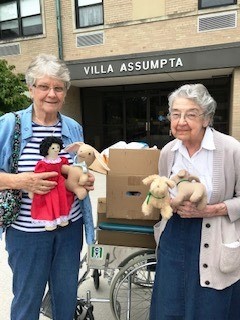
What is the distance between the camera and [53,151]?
1576 millimetres

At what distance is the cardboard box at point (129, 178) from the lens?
1.99 meters

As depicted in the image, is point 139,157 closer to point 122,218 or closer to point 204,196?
point 122,218

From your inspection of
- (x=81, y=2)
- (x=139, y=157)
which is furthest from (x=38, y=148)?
(x=81, y=2)

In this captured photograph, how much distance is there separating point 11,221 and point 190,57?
7.74 m

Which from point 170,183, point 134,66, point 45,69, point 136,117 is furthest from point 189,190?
point 136,117

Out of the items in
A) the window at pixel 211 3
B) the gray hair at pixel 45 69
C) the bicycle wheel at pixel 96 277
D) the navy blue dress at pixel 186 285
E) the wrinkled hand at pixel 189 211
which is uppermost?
the window at pixel 211 3

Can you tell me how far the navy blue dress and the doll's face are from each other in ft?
2.27

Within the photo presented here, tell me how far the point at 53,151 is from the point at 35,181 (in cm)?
17

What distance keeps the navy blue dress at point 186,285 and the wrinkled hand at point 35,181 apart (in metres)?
0.68

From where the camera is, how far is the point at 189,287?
1.71 meters

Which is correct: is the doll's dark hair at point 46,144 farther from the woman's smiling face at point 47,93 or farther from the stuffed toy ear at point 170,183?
the stuffed toy ear at point 170,183

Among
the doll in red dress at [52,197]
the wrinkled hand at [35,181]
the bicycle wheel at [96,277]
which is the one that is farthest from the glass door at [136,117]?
the wrinkled hand at [35,181]

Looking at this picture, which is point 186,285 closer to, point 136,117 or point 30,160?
point 30,160

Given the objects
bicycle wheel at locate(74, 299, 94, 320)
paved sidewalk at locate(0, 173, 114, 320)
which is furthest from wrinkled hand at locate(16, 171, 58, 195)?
paved sidewalk at locate(0, 173, 114, 320)
